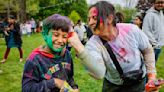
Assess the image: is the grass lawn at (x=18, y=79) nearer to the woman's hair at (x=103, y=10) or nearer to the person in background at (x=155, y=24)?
the person in background at (x=155, y=24)

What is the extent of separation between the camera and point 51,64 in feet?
9.87

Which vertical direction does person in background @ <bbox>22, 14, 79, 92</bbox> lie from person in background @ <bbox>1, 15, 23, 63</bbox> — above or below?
above

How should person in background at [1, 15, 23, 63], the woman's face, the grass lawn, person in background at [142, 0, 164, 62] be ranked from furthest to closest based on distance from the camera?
person in background at [1, 15, 23, 63] < the grass lawn < person in background at [142, 0, 164, 62] < the woman's face

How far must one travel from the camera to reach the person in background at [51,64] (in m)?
2.91

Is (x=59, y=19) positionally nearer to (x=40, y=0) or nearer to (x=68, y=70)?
(x=68, y=70)

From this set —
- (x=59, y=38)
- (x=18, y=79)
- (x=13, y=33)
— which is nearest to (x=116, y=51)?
(x=59, y=38)

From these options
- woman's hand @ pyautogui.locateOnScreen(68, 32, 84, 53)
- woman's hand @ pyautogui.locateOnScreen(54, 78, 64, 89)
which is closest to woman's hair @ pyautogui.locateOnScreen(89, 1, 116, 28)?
woman's hand @ pyautogui.locateOnScreen(68, 32, 84, 53)

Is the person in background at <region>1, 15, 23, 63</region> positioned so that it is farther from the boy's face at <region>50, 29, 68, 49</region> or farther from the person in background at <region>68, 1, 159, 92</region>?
the boy's face at <region>50, 29, 68, 49</region>

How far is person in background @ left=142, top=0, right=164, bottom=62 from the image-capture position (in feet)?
19.9

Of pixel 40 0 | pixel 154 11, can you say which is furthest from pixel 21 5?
pixel 154 11

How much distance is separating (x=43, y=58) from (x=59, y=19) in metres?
0.35

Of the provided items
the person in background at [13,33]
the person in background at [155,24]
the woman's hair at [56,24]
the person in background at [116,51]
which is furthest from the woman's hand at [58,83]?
the person in background at [13,33]

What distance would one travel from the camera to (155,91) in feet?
10.6

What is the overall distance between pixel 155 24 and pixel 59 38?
3.44m
